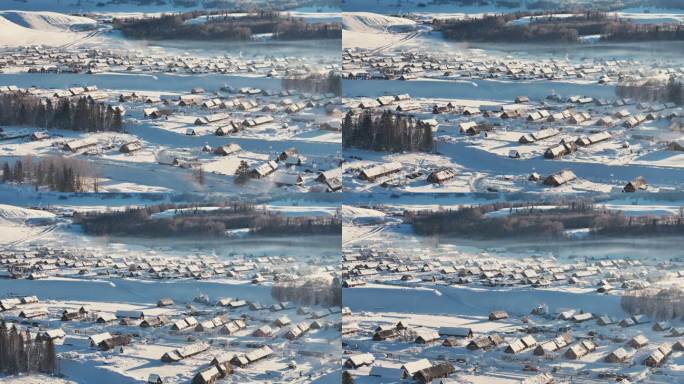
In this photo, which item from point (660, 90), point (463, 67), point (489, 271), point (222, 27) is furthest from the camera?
point (222, 27)

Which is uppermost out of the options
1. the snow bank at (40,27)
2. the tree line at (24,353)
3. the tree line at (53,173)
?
the snow bank at (40,27)

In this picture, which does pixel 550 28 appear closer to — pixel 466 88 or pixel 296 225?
pixel 466 88

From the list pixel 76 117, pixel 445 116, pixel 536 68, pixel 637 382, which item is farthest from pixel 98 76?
pixel 637 382

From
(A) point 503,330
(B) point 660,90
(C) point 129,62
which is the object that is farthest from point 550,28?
(C) point 129,62

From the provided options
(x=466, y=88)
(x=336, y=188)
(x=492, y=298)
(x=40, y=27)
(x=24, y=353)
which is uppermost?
(x=40, y=27)

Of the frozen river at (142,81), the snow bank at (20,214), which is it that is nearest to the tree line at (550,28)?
the frozen river at (142,81)

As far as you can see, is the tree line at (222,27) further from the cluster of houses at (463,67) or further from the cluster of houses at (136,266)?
the cluster of houses at (136,266)
